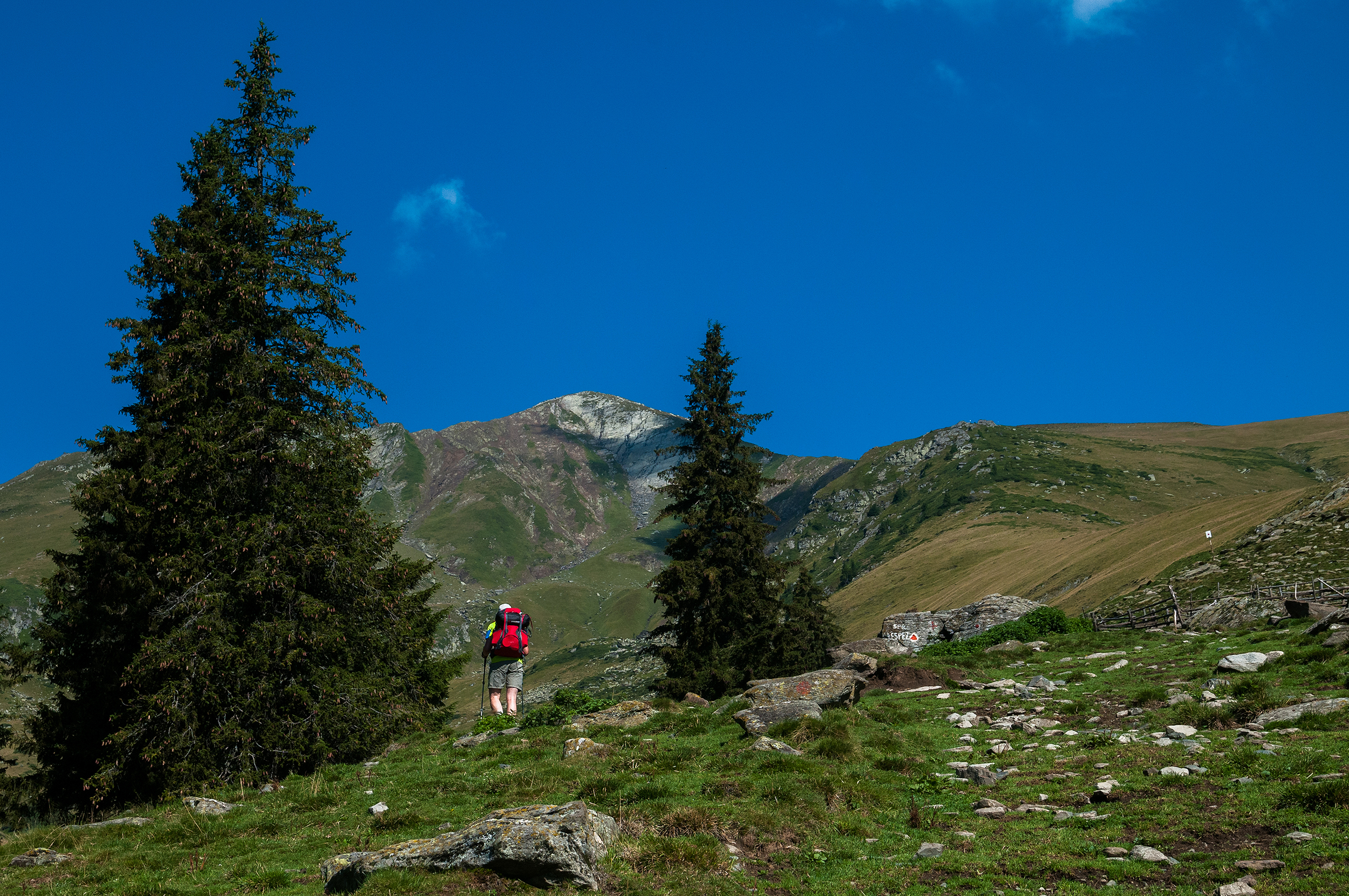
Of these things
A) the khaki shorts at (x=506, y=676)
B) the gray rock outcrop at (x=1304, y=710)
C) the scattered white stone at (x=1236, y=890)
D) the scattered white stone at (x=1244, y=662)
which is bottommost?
the scattered white stone at (x=1236, y=890)

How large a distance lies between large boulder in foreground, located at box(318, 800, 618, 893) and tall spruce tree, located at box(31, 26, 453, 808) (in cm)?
1279

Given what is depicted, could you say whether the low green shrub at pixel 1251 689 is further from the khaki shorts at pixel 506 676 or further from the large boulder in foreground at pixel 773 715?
the khaki shorts at pixel 506 676

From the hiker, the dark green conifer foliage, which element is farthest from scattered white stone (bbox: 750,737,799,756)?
the dark green conifer foliage

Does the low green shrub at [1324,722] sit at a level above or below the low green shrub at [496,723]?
below

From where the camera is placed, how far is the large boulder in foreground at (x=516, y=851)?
8625 mm

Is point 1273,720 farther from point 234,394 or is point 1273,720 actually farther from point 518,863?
point 234,394

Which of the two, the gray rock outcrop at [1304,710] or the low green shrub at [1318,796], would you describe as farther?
the gray rock outcrop at [1304,710]

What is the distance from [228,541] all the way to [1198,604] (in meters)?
42.0

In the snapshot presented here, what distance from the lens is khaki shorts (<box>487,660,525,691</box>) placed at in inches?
844

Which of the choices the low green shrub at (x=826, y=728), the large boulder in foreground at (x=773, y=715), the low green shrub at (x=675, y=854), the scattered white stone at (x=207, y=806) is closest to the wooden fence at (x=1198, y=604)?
the low green shrub at (x=826, y=728)

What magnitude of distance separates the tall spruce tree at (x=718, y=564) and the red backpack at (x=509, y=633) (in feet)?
50.7

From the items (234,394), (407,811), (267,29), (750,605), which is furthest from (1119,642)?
(267,29)

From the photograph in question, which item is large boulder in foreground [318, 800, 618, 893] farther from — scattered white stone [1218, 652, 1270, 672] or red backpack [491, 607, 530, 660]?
scattered white stone [1218, 652, 1270, 672]

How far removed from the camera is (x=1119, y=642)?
1169 inches
